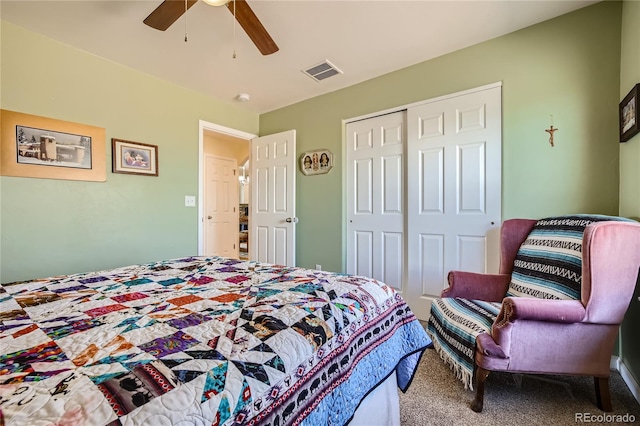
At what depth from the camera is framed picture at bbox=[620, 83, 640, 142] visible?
5.20ft

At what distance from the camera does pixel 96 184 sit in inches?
100

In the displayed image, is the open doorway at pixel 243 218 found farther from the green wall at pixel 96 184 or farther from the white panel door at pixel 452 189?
the white panel door at pixel 452 189

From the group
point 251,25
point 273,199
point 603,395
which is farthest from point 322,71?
point 603,395

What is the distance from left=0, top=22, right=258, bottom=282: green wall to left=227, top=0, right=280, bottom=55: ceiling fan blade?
5.59ft

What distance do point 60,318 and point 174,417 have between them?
0.68m

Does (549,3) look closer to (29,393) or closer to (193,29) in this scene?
(193,29)

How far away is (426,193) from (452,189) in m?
0.23

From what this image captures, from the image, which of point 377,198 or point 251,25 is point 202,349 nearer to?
point 251,25

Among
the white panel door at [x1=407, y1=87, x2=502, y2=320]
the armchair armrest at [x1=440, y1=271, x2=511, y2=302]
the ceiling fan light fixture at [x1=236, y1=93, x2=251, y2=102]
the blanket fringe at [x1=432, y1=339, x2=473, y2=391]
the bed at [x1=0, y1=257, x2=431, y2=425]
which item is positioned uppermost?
the ceiling fan light fixture at [x1=236, y1=93, x2=251, y2=102]

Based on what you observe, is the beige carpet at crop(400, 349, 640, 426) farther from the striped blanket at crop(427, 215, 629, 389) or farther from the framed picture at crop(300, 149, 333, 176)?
the framed picture at crop(300, 149, 333, 176)

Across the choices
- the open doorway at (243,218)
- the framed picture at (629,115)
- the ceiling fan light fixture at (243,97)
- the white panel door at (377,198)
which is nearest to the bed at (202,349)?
the white panel door at (377,198)

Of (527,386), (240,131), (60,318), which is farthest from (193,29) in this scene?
(527,386)

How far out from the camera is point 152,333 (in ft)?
2.47

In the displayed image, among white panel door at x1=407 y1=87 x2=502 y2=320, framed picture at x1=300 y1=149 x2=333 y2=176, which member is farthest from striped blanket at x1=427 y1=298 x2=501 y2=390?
framed picture at x1=300 y1=149 x2=333 y2=176
